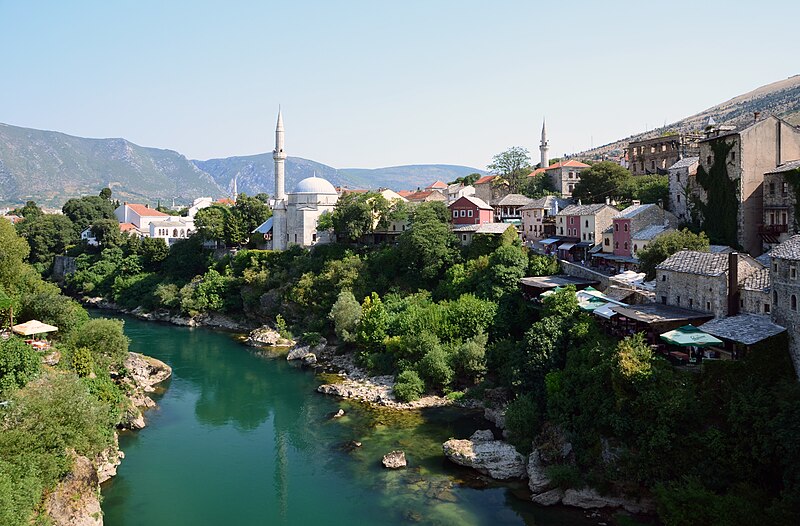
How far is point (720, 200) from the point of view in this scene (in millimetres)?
31031

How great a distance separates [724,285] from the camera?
2220 centimetres

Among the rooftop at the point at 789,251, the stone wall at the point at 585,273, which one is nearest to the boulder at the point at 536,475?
the rooftop at the point at 789,251

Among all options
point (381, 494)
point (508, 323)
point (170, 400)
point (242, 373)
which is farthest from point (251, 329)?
point (381, 494)

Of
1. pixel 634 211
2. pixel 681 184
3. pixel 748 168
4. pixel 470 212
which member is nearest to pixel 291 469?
pixel 634 211

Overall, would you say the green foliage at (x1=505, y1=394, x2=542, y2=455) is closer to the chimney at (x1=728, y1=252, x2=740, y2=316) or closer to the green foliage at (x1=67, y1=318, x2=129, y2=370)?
the chimney at (x1=728, y1=252, x2=740, y2=316)

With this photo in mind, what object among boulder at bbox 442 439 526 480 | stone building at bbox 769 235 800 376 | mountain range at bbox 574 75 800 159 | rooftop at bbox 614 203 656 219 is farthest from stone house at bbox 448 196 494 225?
mountain range at bbox 574 75 800 159

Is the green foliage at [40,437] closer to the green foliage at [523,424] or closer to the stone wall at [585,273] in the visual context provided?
the green foliage at [523,424]

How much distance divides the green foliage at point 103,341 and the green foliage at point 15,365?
221 inches

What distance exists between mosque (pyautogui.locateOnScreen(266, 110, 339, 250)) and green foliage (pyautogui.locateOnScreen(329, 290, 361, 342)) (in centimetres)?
1440

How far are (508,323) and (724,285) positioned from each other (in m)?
12.0

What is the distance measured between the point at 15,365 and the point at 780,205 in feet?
99.9

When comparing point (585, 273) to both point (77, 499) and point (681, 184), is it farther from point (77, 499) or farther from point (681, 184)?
point (77, 499)

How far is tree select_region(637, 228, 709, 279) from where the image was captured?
27.7m

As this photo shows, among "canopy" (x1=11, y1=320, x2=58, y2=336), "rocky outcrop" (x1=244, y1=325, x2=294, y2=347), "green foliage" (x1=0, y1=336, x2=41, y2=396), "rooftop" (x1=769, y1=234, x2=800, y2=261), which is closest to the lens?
"rooftop" (x1=769, y1=234, x2=800, y2=261)
